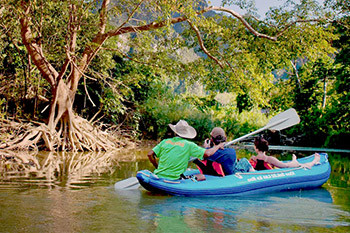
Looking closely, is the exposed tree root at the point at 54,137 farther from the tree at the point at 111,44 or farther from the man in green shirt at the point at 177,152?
the man in green shirt at the point at 177,152

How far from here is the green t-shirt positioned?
5.74 meters

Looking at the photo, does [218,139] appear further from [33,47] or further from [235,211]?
[33,47]

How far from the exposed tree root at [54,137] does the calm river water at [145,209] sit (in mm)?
4126

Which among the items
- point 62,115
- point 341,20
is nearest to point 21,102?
point 62,115

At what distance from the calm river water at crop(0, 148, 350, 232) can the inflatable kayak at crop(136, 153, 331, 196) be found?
0.12 metres

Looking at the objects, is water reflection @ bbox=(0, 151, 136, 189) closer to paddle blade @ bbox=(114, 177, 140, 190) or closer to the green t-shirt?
paddle blade @ bbox=(114, 177, 140, 190)

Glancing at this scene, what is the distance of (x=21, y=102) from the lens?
1291 centimetres

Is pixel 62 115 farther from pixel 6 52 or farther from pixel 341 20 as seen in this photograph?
pixel 341 20

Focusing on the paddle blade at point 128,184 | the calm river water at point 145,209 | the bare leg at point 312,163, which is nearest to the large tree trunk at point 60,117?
the calm river water at point 145,209

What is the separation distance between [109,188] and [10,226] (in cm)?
238

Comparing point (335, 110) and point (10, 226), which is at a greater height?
point (335, 110)

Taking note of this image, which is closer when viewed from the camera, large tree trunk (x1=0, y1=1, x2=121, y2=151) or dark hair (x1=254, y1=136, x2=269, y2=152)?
dark hair (x1=254, y1=136, x2=269, y2=152)

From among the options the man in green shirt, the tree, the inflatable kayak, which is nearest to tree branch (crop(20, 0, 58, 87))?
the tree

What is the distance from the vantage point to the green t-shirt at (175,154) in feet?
18.8
